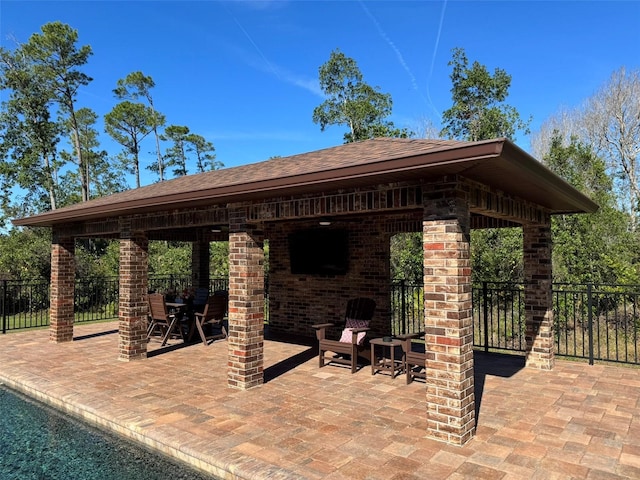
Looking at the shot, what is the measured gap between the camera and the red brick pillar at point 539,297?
623 cm

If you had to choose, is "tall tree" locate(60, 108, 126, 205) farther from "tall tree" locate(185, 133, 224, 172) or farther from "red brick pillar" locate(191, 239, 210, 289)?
"red brick pillar" locate(191, 239, 210, 289)

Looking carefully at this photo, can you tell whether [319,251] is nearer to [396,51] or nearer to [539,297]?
[539,297]

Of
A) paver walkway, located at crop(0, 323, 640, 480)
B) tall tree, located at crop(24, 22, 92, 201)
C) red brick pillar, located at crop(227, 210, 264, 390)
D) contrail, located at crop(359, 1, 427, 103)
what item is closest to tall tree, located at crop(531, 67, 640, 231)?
contrail, located at crop(359, 1, 427, 103)

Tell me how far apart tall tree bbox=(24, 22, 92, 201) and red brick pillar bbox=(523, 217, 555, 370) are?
2245 centimetres

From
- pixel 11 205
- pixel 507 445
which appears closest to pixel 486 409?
pixel 507 445

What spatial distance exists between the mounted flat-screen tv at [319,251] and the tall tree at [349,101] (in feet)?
35.3

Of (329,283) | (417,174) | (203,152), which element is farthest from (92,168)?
(417,174)

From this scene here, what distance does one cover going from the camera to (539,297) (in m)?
6.27

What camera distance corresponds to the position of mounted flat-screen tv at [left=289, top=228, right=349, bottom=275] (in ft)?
26.9

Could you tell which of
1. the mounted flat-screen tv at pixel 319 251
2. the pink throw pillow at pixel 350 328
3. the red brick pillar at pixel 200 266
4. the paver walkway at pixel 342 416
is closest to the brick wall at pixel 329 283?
the mounted flat-screen tv at pixel 319 251

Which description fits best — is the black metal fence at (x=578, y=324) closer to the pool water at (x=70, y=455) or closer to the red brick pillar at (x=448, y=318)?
the red brick pillar at (x=448, y=318)

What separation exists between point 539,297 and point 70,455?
6260mm

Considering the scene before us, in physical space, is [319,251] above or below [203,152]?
below

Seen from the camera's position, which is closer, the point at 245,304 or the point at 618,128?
the point at 245,304
